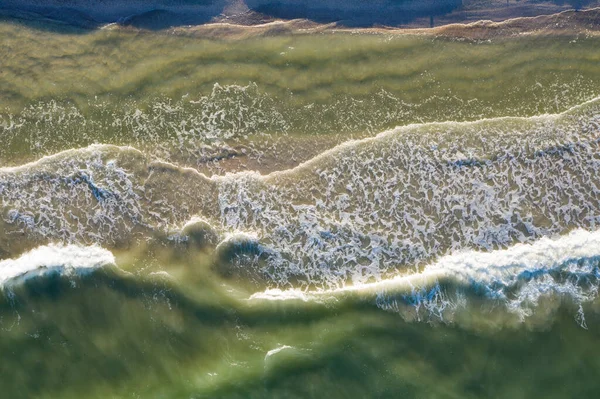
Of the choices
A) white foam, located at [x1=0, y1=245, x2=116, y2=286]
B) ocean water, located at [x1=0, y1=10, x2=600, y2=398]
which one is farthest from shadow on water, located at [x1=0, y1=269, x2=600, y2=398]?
white foam, located at [x1=0, y1=245, x2=116, y2=286]

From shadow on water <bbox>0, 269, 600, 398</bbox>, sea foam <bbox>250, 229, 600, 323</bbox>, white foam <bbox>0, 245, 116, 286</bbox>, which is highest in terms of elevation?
white foam <bbox>0, 245, 116, 286</bbox>

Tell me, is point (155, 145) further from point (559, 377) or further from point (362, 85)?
point (559, 377)

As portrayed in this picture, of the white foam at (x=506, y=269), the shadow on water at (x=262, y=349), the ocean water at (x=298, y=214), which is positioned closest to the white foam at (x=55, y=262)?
the ocean water at (x=298, y=214)

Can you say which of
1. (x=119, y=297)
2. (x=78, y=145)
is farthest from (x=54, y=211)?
(x=119, y=297)

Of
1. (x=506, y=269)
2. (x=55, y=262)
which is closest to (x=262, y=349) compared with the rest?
(x=55, y=262)

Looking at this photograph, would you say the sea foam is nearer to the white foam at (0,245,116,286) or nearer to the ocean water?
the ocean water

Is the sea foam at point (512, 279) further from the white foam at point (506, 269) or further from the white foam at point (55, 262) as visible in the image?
the white foam at point (55, 262)
